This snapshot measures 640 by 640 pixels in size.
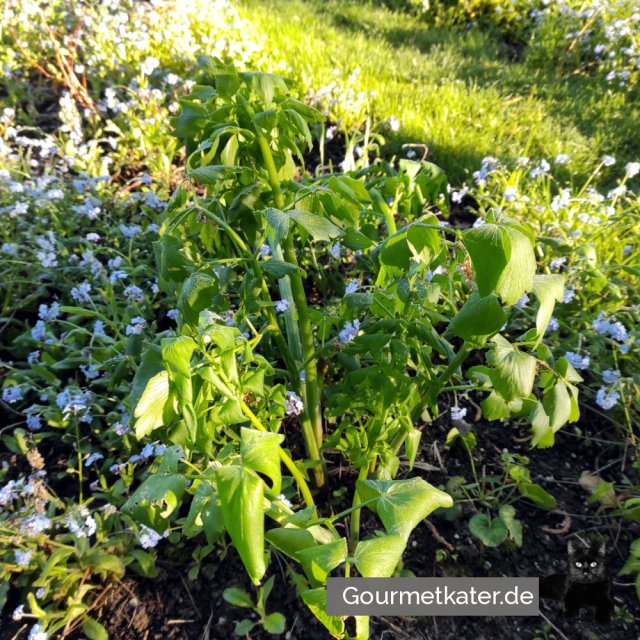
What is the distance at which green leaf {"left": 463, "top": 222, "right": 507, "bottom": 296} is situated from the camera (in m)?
0.83

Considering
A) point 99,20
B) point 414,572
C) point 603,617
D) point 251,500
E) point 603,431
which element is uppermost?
point 251,500

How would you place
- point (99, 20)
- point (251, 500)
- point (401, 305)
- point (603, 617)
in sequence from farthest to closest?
1. point (99, 20)
2. point (603, 617)
3. point (401, 305)
4. point (251, 500)

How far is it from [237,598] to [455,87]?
329cm

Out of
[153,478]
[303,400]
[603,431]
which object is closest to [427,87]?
[603,431]

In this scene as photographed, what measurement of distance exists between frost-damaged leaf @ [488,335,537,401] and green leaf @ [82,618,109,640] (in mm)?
1150

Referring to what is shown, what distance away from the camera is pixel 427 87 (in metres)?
3.61

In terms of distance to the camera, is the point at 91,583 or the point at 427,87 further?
the point at 427,87

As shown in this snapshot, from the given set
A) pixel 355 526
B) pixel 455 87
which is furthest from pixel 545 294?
pixel 455 87

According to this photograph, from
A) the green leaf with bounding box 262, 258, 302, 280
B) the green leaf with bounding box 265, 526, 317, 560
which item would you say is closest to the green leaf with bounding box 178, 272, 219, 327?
the green leaf with bounding box 262, 258, 302, 280

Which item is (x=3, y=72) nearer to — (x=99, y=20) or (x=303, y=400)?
(x=99, y=20)

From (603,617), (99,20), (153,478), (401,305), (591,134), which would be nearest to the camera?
(153,478)

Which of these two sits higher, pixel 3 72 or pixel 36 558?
pixel 3 72

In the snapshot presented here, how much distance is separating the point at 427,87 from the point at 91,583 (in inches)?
128

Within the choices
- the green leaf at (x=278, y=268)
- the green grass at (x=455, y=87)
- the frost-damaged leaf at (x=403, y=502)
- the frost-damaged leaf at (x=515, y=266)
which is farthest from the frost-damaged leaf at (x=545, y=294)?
the green grass at (x=455, y=87)
